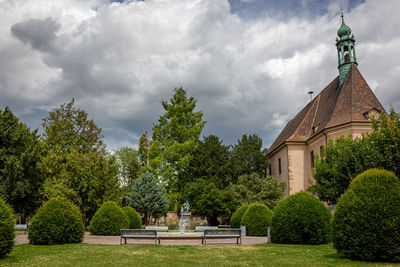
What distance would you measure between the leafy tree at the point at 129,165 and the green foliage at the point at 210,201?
1898cm

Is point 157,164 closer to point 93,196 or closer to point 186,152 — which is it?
point 186,152

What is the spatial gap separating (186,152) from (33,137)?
55.8 feet

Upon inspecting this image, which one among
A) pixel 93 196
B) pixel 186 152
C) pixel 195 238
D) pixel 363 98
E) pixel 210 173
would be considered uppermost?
pixel 363 98

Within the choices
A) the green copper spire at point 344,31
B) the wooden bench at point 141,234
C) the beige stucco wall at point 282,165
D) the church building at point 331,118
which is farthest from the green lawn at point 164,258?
the green copper spire at point 344,31

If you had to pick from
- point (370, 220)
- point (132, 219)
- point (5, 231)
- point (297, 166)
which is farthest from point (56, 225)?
point (297, 166)

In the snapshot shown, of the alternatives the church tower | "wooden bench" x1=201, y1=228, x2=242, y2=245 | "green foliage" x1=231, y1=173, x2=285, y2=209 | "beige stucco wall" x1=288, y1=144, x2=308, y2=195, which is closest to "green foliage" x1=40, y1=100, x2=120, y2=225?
"green foliage" x1=231, y1=173, x2=285, y2=209

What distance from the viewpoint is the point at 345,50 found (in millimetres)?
33906

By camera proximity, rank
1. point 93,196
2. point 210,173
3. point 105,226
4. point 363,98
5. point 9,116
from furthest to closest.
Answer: point 210,173 < point 9,116 < point 363,98 < point 93,196 < point 105,226

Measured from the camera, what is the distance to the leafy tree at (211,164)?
117ft

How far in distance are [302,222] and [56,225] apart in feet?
35.2

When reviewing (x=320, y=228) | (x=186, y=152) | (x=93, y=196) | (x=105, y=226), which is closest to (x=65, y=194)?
(x=93, y=196)

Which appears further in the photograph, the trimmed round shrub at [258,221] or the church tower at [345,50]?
the church tower at [345,50]

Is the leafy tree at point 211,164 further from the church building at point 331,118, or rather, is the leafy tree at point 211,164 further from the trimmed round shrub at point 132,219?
the trimmed round shrub at point 132,219

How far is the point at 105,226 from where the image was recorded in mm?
19719
